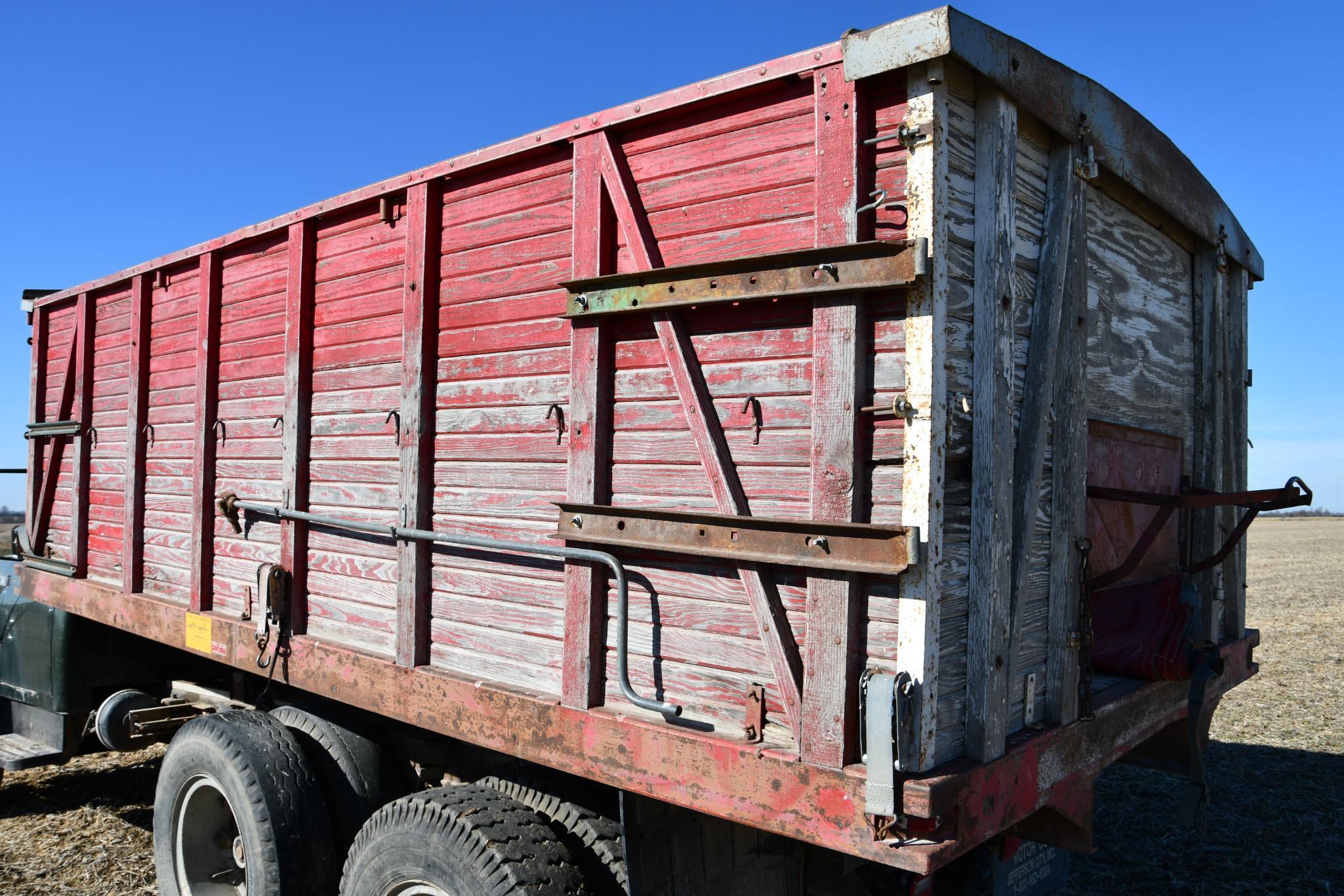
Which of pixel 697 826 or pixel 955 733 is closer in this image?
pixel 955 733

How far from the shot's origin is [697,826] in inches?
103

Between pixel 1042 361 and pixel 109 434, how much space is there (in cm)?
475

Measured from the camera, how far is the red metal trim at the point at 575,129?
87.8 inches

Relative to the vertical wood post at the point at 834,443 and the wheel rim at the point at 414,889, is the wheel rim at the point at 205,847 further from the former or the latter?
the vertical wood post at the point at 834,443

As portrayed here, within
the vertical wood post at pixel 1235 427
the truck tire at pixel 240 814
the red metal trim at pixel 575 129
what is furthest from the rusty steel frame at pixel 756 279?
the vertical wood post at pixel 1235 427

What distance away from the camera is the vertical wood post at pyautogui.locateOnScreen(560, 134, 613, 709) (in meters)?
2.56

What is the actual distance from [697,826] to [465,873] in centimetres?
64

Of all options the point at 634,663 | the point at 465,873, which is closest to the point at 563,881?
the point at 465,873

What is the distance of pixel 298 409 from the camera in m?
3.62

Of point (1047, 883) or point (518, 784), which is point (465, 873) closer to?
point (518, 784)

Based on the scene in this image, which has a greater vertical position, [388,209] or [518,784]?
[388,209]

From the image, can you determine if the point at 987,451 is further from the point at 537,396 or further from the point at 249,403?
the point at 249,403

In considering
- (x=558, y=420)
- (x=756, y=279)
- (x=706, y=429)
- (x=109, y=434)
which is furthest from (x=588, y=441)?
(x=109, y=434)

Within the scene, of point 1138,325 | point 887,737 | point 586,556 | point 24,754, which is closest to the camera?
point 887,737
